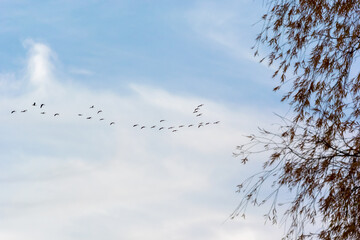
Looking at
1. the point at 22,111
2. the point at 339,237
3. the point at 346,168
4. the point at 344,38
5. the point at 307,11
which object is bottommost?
the point at 339,237

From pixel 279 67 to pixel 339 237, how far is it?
10.2ft

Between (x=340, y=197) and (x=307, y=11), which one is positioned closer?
(x=340, y=197)

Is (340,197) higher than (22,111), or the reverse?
(22,111)

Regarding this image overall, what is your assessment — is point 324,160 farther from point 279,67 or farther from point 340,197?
point 279,67

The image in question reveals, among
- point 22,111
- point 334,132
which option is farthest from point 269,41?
point 22,111

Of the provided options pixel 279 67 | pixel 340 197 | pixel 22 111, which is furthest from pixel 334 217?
pixel 22 111

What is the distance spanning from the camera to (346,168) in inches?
402

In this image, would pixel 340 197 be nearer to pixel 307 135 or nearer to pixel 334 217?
pixel 334 217

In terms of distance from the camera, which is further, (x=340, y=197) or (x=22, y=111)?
(x=22, y=111)

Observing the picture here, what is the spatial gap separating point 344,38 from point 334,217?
A: 302 centimetres

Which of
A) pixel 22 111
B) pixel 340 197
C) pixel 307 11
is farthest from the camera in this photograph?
pixel 22 111

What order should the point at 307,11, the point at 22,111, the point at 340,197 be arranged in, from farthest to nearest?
the point at 22,111
the point at 307,11
the point at 340,197

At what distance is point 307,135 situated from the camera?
10.5m

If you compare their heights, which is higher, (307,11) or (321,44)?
(307,11)
